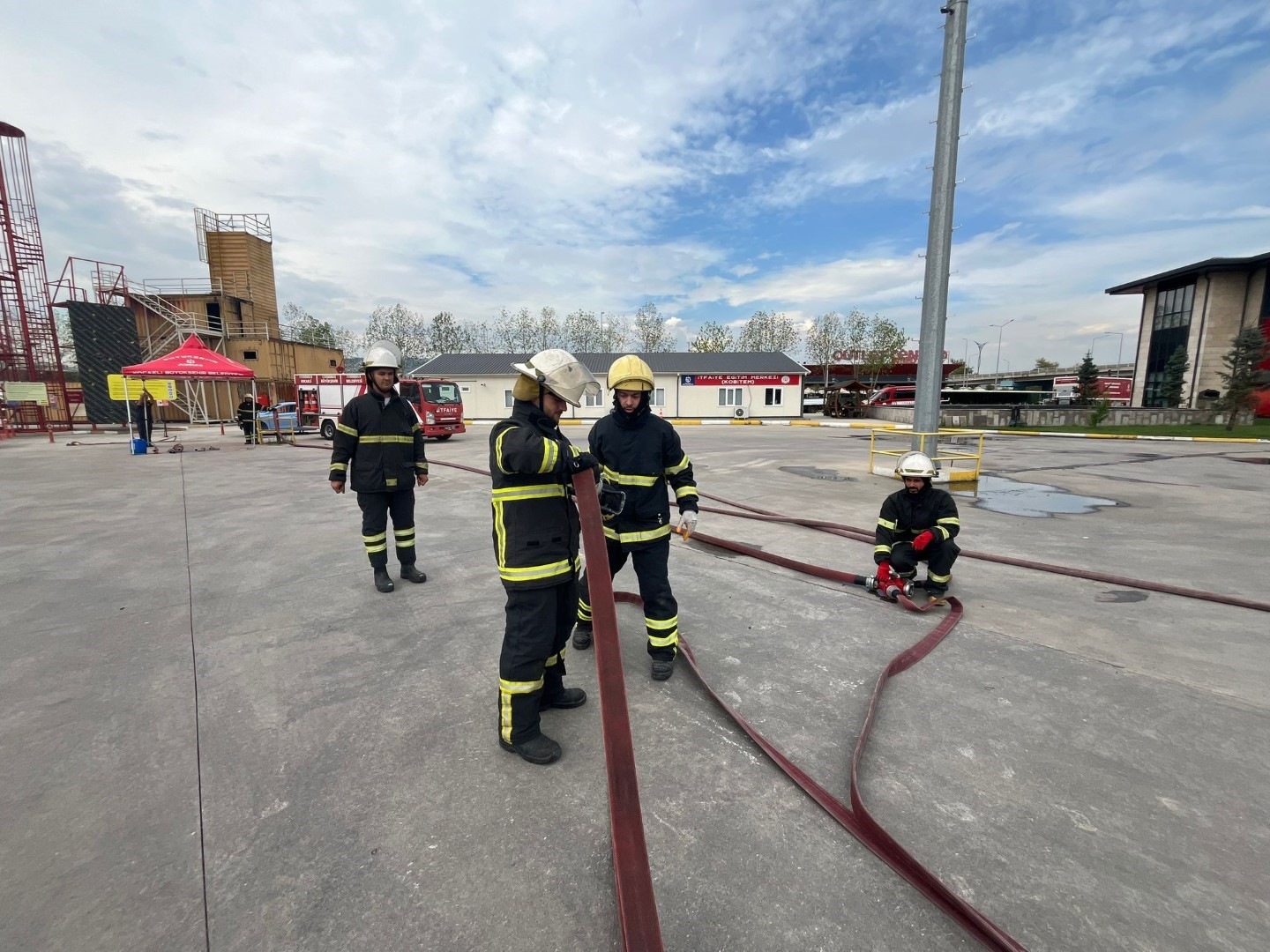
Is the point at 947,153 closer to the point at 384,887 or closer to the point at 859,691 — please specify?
the point at 859,691

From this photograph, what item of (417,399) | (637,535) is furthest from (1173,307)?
(637,535)

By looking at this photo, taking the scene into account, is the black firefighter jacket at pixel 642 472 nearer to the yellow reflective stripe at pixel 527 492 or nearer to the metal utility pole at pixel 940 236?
the yellow reflective stripe at pixel 527 492

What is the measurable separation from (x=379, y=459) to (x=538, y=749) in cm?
303

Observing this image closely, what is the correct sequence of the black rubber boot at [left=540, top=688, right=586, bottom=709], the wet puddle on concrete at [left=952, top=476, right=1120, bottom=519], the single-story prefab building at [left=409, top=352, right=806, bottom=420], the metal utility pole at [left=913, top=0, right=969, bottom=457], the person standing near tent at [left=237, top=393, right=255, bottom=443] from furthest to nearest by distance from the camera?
the single-story prefab building at [left=409, top=352, right=806, bottom=420], the person standing near tent at [left=237, top=393, right=255, bottom=443], the metal utility pole at [left=913, top=0, right=969, bottom=457], the wet puddle on concrete at [left=952, top=476, right=1120, bottom=519], the black rubber boot at [left=540, top=688, right=586, bottom=709]

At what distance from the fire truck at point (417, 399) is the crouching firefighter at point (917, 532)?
1439cm

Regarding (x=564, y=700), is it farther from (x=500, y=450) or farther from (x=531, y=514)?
(x=500, y=450)

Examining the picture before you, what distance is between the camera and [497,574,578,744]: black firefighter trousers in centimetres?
242

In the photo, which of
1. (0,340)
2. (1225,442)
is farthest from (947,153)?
(0,340)

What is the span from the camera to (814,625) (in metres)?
3.82

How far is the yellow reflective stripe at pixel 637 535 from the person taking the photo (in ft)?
10.5

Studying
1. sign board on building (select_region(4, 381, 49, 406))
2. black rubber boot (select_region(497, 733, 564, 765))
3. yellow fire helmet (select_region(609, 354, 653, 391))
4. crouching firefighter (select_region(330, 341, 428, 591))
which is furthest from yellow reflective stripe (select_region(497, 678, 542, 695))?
sign board on building (select_region(4, 381, 49, 406))

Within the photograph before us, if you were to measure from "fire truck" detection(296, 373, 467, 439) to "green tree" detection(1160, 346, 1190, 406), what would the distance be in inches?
1512

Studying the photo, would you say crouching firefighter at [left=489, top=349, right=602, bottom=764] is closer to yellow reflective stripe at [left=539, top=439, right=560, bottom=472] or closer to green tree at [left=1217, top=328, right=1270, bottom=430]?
yellow reflective stripe at [left=539, top=439, right=560, bottom=472]

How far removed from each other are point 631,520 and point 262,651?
2.45 meters
